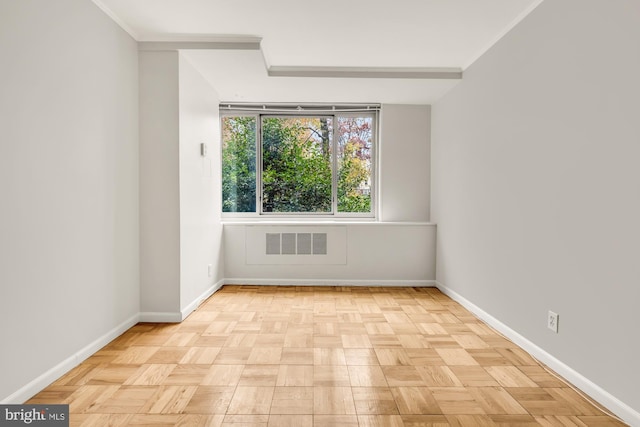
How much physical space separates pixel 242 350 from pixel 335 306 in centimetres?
143

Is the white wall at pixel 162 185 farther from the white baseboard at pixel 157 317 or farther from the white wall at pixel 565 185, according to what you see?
the white wall at pixel 565 185

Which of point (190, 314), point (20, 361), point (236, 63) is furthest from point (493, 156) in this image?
point (20, 361)

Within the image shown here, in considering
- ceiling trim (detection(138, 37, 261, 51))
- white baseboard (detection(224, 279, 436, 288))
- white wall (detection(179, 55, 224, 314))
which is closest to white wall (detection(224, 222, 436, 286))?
white baseboard (detection(224, 279, 436, 288))

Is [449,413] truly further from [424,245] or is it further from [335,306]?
[424,245]

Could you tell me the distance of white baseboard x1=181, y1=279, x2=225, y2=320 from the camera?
12.1ft

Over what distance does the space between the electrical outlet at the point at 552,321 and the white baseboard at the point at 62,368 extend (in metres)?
3.03

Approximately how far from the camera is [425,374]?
2.49 meters

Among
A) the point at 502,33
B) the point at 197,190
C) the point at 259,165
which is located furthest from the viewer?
the point at 259,165

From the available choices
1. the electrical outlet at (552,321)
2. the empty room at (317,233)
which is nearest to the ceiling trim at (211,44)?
the empty room at (317,233)

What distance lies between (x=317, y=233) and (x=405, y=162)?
1.48m

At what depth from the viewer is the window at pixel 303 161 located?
218 inches

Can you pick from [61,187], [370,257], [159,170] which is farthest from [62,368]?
[370,257]

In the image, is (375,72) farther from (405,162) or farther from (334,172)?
(334,172)

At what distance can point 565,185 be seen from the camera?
8.09 ft
